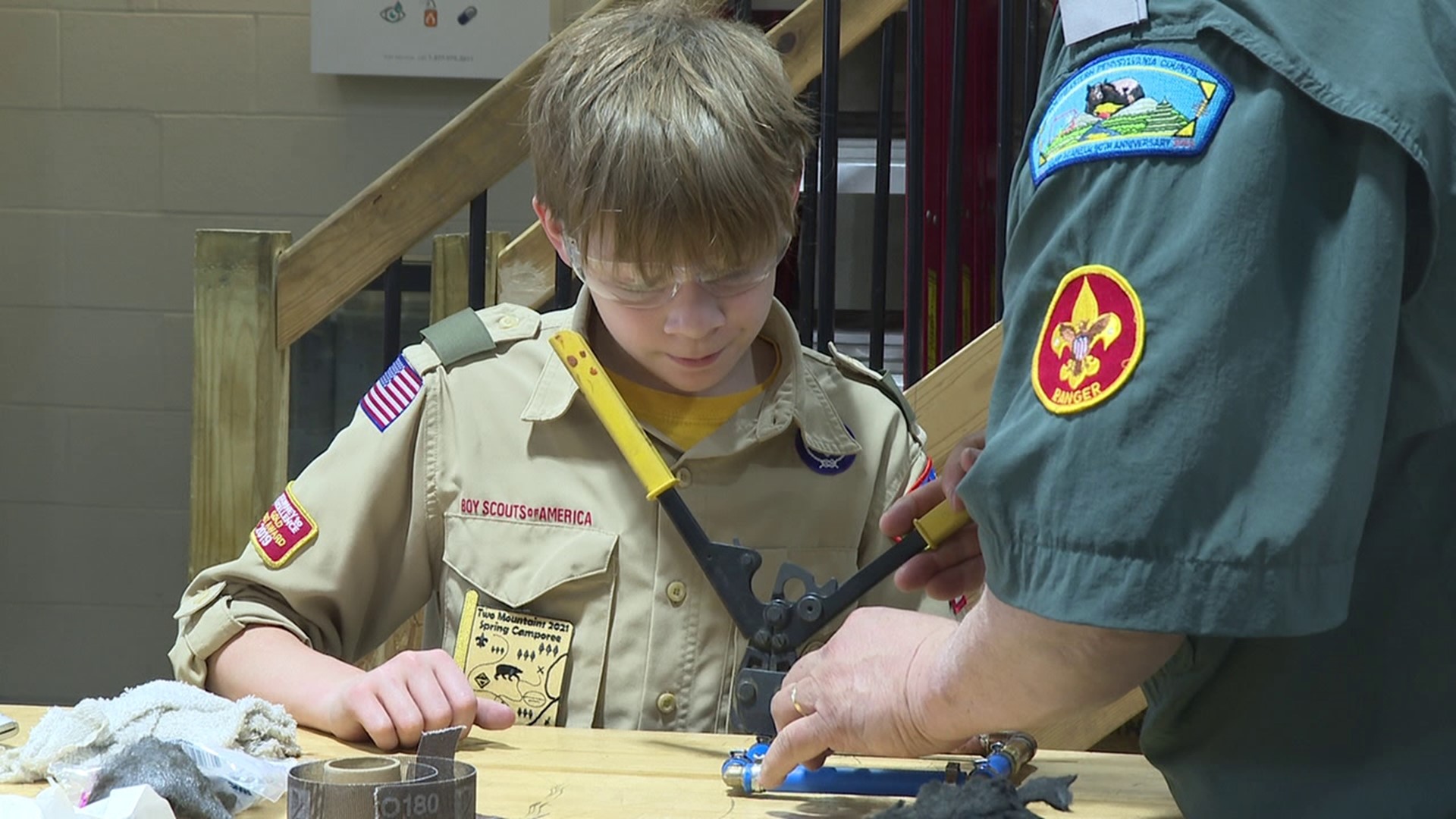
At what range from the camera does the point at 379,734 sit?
116cm

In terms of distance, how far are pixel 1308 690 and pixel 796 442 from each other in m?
0.83

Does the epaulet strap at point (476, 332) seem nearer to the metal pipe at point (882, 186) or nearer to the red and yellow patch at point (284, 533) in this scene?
the red and yellow patch at point (284, 533)

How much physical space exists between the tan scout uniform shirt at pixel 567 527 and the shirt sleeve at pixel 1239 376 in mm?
847

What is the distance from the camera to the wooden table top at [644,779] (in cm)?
98

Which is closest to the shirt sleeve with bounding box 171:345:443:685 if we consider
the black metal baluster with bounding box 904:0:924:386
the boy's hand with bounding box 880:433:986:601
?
the boy's hand with bounding box 880:433:986:601

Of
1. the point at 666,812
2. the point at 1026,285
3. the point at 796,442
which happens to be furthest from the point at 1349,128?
the point at 796,442

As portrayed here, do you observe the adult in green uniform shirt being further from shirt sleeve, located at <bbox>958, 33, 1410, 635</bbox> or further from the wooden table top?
the wooden table top

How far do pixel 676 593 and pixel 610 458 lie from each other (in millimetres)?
Result: 157

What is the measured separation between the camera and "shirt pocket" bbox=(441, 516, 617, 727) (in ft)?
4.88

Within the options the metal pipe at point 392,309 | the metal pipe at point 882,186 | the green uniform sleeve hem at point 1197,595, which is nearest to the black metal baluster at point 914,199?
the metal pipe at point 882,186

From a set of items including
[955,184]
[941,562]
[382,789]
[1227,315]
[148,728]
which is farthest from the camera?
[955,184]

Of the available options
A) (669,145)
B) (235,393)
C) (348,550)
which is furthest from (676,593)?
(235,393)

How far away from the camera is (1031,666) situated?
29.9 inches

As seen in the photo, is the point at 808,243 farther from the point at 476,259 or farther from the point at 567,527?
the point at 567,527
